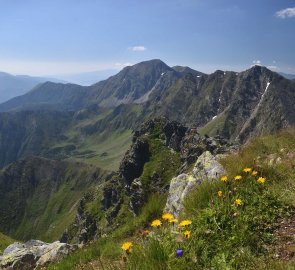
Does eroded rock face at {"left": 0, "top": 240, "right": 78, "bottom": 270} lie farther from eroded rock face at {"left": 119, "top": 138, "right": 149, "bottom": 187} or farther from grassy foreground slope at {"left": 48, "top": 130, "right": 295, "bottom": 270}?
eroded rock face at {"left": 119, "top": 138, "right": 149, "bottom": 187}

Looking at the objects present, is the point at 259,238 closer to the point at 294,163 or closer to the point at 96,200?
the point at 294,163

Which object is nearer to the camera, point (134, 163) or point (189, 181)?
point (189, 181)

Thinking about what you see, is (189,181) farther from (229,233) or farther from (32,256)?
(32,256)

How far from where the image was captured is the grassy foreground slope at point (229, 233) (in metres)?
5.93

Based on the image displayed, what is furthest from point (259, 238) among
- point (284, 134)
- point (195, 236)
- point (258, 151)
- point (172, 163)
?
point (172, 163)

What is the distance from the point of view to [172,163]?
14812 centimetres

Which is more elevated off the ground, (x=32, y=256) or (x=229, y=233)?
(x=229, y=233)

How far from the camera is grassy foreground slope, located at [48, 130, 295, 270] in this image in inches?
234

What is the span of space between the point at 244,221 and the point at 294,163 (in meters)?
4.64

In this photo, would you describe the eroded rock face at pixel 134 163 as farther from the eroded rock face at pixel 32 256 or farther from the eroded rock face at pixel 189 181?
the eroded rock face at pixel 189 181

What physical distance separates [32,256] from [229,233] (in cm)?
1189

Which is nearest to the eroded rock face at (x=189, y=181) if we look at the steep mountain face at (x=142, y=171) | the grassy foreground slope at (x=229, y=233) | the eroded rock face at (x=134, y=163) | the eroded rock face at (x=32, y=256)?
the grassy foreground slope at (x=229, y=233)

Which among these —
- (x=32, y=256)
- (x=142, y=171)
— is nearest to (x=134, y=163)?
(x=142, y=171)

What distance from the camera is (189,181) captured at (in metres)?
12.5
